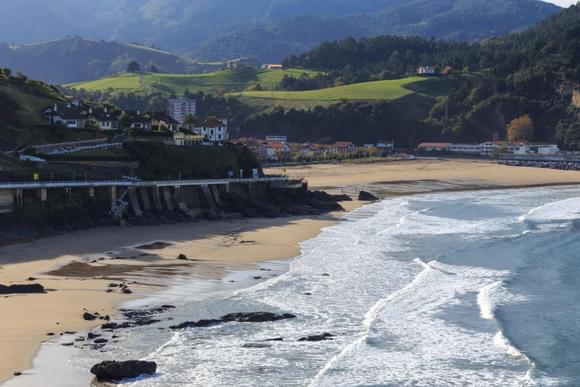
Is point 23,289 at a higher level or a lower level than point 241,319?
higher

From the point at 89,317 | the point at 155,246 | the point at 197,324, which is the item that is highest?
the point at 155,246

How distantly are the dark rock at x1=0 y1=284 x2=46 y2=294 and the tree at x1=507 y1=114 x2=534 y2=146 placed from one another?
8938 centimetres

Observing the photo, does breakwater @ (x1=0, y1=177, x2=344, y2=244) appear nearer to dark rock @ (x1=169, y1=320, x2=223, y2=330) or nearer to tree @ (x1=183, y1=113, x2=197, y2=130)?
tree @ (x1=183, y1=113, x2=197, y2=130)

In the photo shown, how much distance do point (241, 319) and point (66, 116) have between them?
1349 inches

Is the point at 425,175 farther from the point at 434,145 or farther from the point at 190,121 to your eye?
the point at 434,145

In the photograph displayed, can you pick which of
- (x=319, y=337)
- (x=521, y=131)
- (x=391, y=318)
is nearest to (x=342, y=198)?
(x=391, y=318)

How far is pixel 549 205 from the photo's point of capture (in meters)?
59.3

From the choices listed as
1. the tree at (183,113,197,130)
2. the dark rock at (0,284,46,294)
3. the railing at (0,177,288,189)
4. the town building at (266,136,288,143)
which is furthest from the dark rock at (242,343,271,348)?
the town building at (266,136,288,143)

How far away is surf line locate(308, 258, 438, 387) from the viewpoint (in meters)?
21.3

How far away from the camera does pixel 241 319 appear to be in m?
25.9

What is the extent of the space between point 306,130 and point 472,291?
8652 centimetres

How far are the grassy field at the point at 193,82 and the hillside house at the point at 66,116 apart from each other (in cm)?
8059

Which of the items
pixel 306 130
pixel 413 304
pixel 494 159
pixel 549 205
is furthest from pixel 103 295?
pixel 306 130

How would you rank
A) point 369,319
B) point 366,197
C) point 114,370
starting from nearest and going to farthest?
point 114,370
point 369,319
point 366,197
